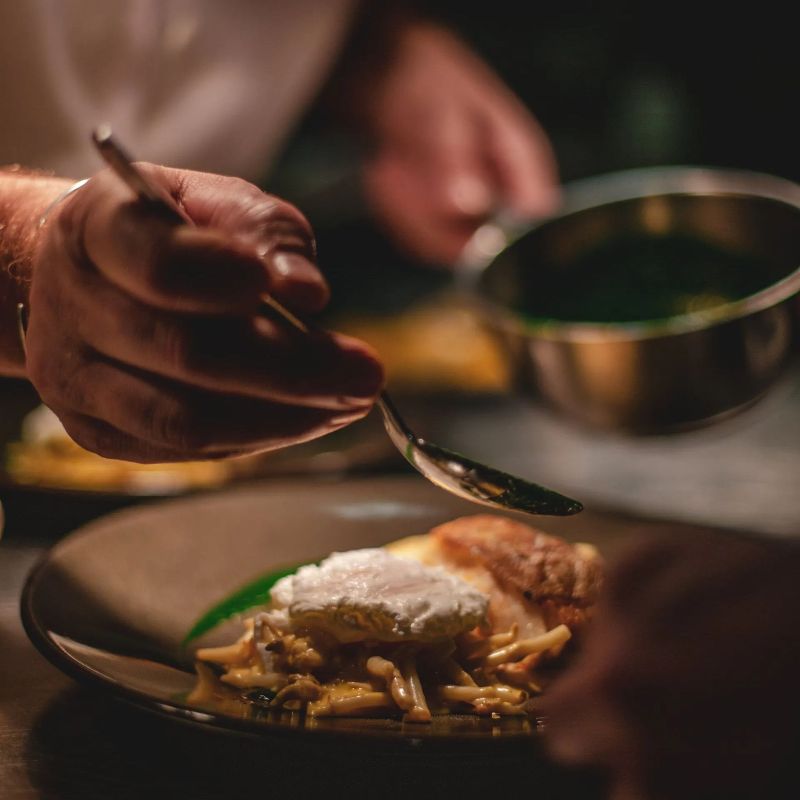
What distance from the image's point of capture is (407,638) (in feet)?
3.84

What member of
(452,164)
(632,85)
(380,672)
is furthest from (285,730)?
(632,85)

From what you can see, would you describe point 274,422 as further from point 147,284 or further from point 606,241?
point 606,241

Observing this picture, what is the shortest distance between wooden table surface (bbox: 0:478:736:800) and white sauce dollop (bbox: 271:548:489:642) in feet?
0.48

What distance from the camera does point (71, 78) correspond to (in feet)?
7.22

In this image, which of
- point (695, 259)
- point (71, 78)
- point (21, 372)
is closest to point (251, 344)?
point (21, 372)

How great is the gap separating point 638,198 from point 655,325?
361 mm

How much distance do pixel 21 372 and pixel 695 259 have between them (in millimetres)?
1151

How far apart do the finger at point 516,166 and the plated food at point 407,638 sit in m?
1.20

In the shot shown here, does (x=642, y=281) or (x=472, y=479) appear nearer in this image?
(x=472, y=479)

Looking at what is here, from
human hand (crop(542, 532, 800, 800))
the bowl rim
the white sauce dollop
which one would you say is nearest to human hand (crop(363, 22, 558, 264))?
the bowl rim

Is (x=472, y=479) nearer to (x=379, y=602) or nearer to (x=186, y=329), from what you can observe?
(x=379, y=602)

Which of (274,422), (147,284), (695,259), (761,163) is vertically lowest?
(761,163)

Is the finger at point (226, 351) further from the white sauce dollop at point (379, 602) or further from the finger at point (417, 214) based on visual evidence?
the finger at point (417, 214)

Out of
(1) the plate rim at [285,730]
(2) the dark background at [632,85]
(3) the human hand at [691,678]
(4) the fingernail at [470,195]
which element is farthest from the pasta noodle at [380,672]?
(2) the dark background at [632,85]
